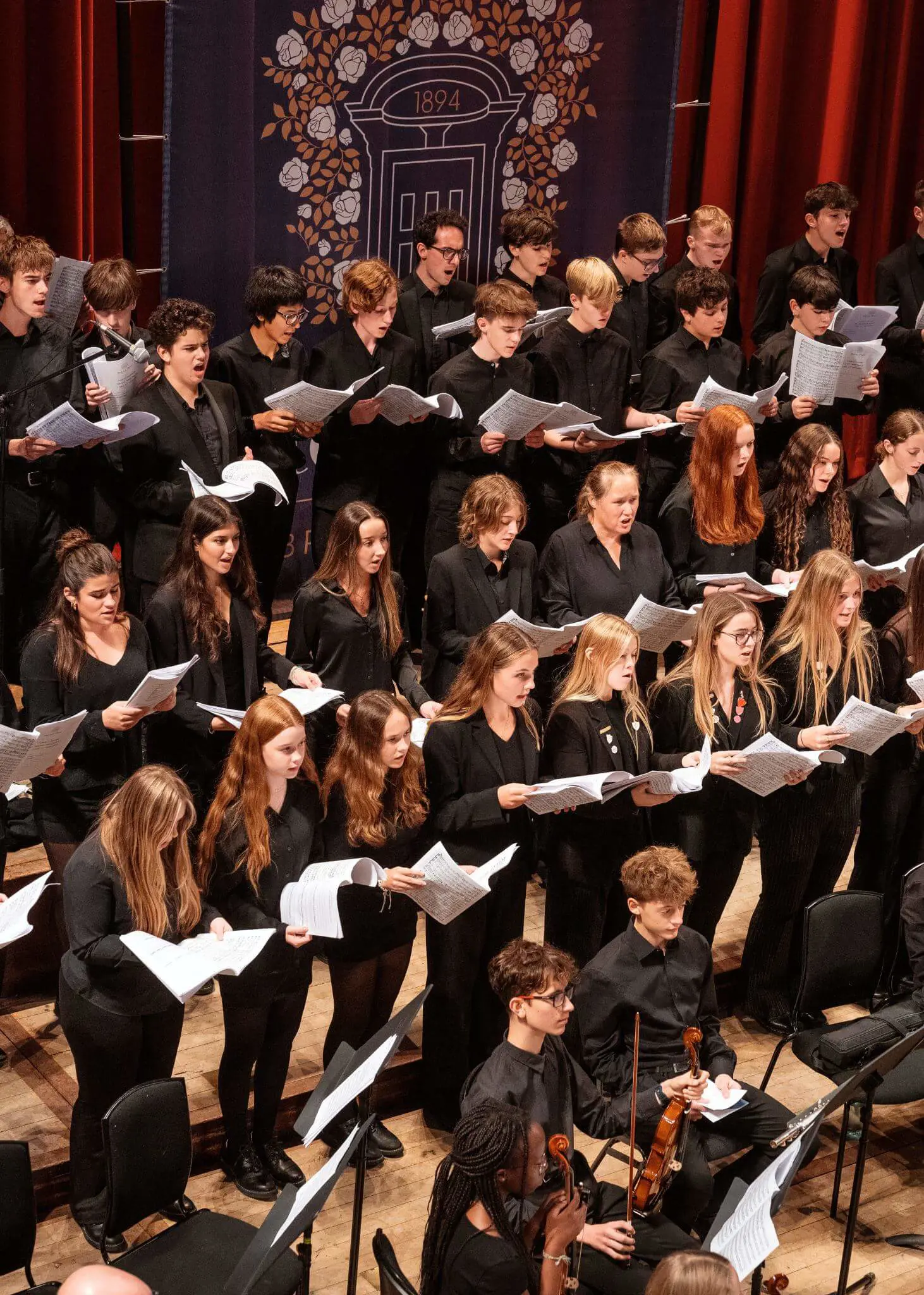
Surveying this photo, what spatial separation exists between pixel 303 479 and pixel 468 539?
7.27 feet

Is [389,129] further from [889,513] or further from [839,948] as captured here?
[839,948]

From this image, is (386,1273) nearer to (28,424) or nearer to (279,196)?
(28,424)

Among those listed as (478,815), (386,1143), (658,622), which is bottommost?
(386,1143)

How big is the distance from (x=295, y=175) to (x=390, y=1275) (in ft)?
15.5

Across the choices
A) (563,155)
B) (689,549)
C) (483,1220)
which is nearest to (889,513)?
(689,549)

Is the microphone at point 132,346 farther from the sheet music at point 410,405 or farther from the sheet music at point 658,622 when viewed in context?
Result: the sheet music at point 658,622

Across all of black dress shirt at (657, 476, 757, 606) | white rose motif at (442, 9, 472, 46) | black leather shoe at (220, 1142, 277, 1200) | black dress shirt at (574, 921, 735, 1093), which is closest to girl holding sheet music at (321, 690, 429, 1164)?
black leather shoe at (220, 1142, 277, 1200)

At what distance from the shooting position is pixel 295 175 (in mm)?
6719

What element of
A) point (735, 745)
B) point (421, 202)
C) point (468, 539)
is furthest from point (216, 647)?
point (421, 202)

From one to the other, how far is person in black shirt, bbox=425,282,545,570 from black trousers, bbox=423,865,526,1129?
148 cm

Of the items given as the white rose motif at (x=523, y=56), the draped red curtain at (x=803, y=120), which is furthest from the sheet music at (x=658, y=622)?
the draped red curtain at (x=803, y=120)

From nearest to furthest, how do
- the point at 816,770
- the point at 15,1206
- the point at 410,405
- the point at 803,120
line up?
1. the point at 15,1206
2. the point at 816,770
3. the point at 410,405
4. the point at 803,120

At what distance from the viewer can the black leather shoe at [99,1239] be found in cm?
415

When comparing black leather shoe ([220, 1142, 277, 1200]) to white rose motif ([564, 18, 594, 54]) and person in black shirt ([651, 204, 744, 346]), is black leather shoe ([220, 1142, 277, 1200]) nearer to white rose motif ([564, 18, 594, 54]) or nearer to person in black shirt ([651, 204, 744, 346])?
person in black shirt ([651, 204, 744, 346])
